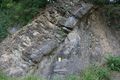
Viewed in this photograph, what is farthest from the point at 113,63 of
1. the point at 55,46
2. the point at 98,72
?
the point at 55,46

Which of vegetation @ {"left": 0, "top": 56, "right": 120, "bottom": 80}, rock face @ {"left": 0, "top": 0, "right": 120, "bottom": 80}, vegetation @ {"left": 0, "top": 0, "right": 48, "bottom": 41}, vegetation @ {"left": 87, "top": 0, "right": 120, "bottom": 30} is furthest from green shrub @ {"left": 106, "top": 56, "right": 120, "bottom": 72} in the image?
vegetation @ {"left": 0, "top": 0, "right": 48, "bottom": 41}

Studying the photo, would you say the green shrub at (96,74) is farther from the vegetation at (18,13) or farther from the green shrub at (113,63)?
the vegetation at (18,13)

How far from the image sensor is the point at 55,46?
24.8ft

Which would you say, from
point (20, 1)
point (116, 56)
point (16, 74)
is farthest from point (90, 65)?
point (20, 1)

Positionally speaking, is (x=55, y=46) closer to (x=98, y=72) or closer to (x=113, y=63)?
(x=98, y=72)

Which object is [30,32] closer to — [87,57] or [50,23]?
[50,23]

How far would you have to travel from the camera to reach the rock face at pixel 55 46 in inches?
290

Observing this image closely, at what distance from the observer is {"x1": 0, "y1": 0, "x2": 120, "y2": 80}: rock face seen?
7.36m

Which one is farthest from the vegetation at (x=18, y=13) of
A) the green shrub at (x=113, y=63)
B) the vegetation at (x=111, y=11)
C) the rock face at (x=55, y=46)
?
the green shrub at (x=113, y=63)

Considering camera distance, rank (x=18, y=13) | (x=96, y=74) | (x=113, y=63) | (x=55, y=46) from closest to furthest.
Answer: (x=96, y=74) < (x=55, y=46) < (x=113, y=63) < (x=18, y=13)

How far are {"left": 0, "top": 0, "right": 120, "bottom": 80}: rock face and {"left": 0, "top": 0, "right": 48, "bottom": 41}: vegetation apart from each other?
0.23m

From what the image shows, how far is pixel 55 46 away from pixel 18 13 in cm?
144

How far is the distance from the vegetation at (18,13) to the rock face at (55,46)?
229 millimetres

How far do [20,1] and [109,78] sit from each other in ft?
10.5
